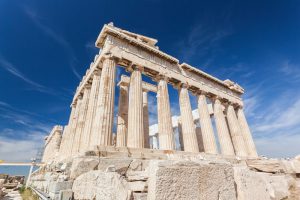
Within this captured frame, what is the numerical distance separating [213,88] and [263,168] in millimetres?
17240

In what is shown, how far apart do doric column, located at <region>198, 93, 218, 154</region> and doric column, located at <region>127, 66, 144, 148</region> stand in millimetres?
8255

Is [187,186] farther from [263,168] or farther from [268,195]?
[263,168]

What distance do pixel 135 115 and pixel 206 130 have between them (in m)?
8.90

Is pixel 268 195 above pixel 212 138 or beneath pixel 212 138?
beneath

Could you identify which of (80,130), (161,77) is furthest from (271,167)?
(80,130)

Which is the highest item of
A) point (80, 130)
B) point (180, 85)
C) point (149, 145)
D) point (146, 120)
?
point (180, 85)

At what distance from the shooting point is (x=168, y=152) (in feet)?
38.6

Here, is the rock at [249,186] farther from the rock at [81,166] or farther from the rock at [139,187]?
the rock at [81,166]

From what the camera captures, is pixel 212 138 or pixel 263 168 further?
pixel 212 138

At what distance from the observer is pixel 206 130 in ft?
60.8

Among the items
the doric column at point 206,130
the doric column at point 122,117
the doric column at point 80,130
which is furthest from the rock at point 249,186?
the doric column at point 206,130

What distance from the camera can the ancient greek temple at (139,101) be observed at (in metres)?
12.7

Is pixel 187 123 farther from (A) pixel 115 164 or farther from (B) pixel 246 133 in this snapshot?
(B) pixel 246 133

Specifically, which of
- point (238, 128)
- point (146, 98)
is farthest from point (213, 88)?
point (146, 98)
